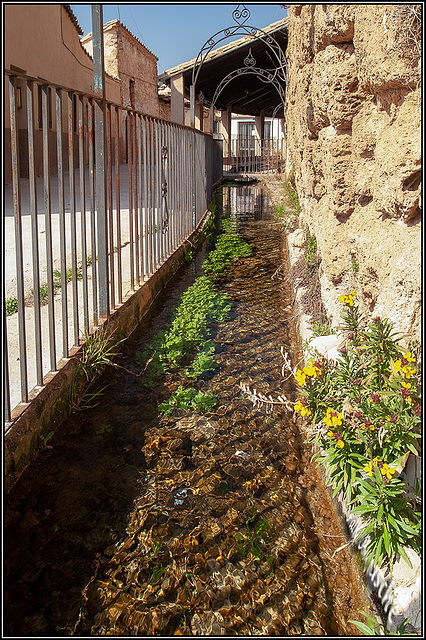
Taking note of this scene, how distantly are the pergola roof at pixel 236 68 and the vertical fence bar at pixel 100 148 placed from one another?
360 inches

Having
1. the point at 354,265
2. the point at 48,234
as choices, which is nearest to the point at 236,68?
the point at 354,265

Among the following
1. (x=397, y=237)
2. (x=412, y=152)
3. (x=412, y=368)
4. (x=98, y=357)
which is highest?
(x=412, y=152)

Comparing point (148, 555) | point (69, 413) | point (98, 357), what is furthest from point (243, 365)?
point (148, 555)

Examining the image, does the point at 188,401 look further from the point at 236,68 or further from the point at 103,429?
the point at 236,68

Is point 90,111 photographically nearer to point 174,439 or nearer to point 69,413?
point 69,413

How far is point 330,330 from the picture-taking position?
327cm

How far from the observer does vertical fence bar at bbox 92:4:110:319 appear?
11.1 feet

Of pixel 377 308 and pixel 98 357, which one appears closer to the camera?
pixel 377 308

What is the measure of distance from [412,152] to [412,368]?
0.72 meters

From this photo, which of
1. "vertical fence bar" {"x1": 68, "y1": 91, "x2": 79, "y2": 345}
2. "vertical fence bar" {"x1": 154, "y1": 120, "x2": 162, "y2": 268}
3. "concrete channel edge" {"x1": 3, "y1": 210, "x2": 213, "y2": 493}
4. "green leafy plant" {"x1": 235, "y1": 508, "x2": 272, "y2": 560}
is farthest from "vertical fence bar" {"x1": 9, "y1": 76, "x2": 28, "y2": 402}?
"vertical fence bar" {"x1": 154, "y1": 120, "x2": 162, "y2": 268}

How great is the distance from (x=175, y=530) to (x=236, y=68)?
20.3 m

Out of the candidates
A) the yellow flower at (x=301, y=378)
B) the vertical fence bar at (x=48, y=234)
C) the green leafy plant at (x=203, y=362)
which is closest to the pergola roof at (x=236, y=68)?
the green leafy plant at (x=203, y=362)

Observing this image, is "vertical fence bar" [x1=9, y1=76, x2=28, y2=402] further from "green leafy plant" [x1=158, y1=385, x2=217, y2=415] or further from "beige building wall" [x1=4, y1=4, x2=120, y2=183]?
"beige building wall" [x1=4, y1=4, x2=120, y2=183]

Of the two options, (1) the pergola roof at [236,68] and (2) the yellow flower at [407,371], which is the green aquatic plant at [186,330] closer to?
(2) the yellow flower at [407,371]
